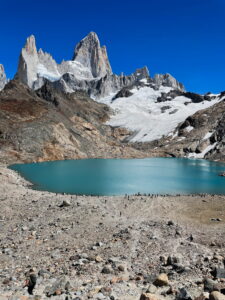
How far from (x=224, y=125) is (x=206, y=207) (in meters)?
150

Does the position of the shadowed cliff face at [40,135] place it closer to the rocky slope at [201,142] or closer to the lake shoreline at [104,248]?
the rocky slope at [201,142]

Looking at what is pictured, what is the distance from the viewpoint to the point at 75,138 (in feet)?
426

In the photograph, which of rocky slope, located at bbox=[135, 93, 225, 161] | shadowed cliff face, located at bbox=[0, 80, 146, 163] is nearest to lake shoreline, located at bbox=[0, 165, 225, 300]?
shadowed cliff face, located at bbox=[0, 80, 146, 163]

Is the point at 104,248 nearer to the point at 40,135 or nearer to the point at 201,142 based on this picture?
the point at 40,135

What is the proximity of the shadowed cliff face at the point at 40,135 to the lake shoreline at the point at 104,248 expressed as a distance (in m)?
68.1

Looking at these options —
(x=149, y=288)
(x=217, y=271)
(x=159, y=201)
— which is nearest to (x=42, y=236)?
(x=149, y=288)

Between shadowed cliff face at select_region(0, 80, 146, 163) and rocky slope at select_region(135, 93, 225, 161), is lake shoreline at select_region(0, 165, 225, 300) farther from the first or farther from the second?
Answer: rocky slope at select_region(135, 93, 225, 161)

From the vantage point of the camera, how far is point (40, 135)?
4422 inches

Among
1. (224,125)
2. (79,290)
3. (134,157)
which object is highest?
(224,125)

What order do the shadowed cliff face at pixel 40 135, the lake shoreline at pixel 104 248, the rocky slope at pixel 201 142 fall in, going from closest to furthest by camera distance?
1. the lake shoreline at pixel 104 248
2. the shadowed cliff face at pixel 40 135
3. the rocky slope at pixel 201 142

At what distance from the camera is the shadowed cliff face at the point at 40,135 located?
339 ft

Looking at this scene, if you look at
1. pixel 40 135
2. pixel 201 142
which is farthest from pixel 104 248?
pixel 201 142

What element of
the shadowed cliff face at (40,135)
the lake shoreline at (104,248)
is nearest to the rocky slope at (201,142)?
the shadowed cliff face at (40,135)

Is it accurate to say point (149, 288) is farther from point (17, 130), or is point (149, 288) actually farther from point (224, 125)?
point (224, 125)
